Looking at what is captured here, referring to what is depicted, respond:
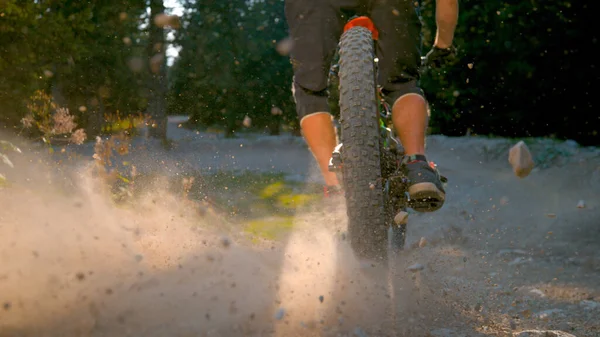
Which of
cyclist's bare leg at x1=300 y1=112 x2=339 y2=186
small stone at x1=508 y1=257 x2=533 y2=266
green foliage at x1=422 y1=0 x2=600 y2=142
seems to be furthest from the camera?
green foliage at x1=422 y1=0 x2=600 y2=142

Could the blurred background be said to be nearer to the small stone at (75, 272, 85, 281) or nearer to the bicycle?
the bicycle

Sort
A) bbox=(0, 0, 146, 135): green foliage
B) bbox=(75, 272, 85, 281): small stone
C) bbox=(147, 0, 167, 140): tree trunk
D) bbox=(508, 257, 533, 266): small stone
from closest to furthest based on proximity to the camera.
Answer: bbox=(75, 272, 85, 281): small stone, bbox=(508, 257, 533, 266): small stone, bbox=(0, 0, 146, 135): green foliage, bbox=(147, 0, 167, 140): tree trunk

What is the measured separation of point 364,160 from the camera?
3012mm

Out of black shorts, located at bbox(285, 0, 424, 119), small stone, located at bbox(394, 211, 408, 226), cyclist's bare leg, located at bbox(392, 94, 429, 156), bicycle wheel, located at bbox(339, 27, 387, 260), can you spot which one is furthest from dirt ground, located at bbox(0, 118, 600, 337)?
black shorts, located at bbox(285, 0, 424, 119)

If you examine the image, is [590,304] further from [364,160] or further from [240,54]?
[240,54]

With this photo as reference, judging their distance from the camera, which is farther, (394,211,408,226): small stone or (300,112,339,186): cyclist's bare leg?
(300,112,339,186): cyclist's bare leg

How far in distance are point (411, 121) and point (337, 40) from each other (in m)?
0.61

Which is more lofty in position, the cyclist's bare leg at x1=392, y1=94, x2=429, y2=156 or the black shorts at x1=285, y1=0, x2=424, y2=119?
the black shorts at x1=285, y1=0, x2=424, y2=119

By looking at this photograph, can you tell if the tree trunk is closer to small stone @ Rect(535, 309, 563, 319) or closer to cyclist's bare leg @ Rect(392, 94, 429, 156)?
cyclist's bare leg @ Rect(392, 94, 429, 156)

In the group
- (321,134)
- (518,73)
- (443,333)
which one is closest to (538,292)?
(443,333)

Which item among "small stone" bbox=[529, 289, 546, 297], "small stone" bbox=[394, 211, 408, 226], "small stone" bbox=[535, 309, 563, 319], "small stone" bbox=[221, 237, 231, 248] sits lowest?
"small stone" bbox=[529, 289, 546, 297]

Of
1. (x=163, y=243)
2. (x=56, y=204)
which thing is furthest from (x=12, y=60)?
(x=163, y=243)

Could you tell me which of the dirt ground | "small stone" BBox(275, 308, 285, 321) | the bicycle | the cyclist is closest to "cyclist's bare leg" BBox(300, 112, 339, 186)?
the cyclist

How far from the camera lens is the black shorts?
11.3 feet
